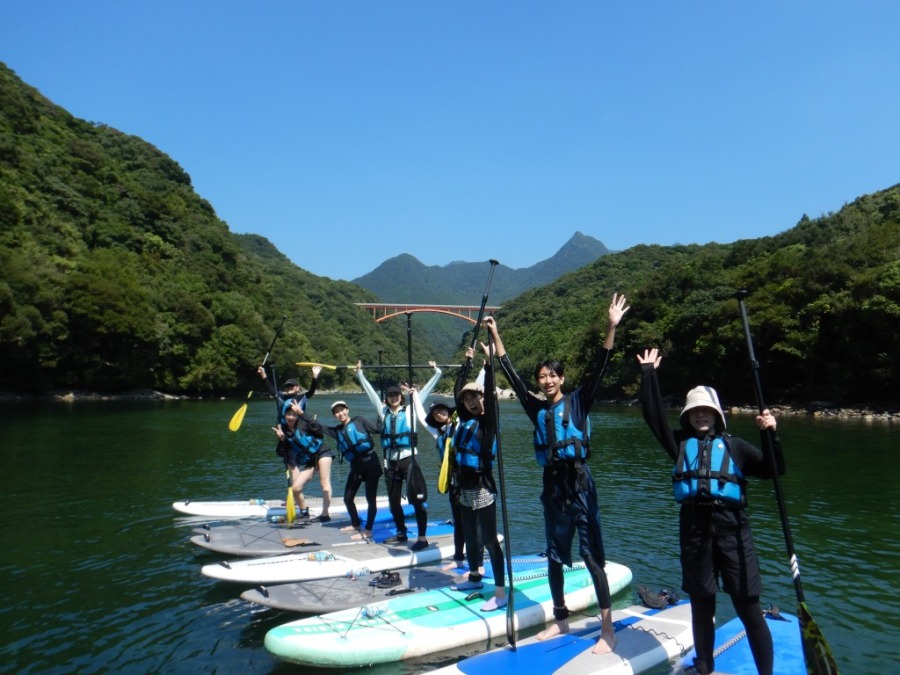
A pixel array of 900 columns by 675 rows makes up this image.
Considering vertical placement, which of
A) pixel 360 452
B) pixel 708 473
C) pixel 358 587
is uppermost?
pixel 708 473

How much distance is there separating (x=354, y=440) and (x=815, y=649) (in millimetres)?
6234

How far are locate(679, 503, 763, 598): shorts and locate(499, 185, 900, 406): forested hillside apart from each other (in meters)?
31.5

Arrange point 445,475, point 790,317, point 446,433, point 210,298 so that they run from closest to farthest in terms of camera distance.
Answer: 1. point 445,475
2. point 446,433
3. point 790,317
4. point 210,298

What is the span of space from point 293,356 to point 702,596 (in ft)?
239

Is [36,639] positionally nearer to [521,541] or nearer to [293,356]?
[521,541]

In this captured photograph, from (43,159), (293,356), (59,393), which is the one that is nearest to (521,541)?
(59,393)

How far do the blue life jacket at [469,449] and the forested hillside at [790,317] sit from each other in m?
30.1

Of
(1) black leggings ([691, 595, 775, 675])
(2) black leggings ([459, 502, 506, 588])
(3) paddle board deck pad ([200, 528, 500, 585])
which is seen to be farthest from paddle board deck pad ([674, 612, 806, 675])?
(3) paddle board deck pad ([200, 528, 500, 585])

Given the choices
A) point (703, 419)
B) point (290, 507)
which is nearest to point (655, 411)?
point (703, 419)

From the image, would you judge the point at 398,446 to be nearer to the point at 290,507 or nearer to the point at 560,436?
the point at 290,507

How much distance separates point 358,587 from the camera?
273 inches

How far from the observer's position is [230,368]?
61938mm

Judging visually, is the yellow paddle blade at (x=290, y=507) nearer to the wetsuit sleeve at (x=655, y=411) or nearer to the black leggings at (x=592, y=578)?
the black leggings at (x=592, y=578)

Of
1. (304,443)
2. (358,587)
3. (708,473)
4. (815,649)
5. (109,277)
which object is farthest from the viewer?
(109,277)
